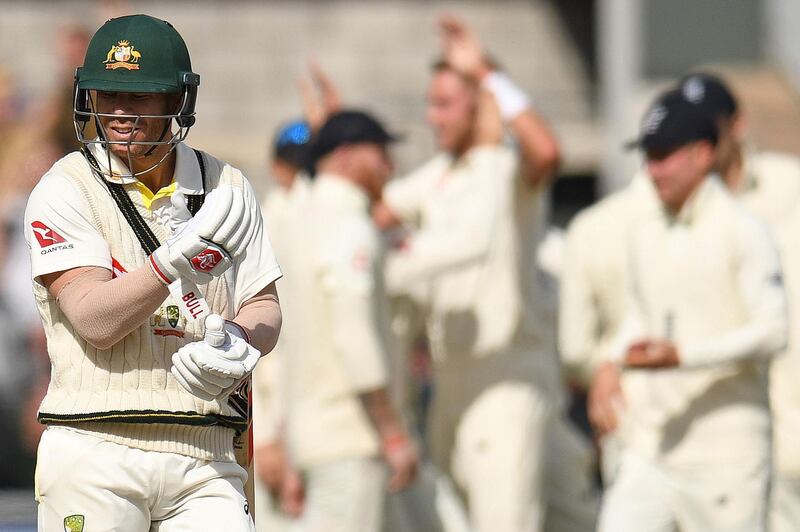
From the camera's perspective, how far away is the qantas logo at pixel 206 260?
144 inches

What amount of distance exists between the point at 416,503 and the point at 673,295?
171 cm

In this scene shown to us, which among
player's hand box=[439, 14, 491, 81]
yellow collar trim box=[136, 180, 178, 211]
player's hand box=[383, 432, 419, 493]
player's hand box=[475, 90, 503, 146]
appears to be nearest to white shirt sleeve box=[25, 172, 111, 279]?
yellow collar trim box=[136, 180, 178, 211]

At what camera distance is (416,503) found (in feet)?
23.7

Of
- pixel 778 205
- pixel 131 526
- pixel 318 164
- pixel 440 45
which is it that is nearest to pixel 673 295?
pixel 778 205

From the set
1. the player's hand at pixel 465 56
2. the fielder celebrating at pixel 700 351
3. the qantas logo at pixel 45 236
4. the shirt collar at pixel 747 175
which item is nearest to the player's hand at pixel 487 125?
the player's hand at pixel 465 56

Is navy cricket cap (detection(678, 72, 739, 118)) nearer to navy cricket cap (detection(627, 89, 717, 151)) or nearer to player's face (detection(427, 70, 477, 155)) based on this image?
navy cricket cap (detection(627, 89, 717, 151))

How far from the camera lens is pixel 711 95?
23.0 feet

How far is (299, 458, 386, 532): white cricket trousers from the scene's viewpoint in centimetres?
673

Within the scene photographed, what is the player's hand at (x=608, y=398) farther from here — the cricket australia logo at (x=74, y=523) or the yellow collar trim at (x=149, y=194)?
the cricket australia logo at (x=74, y=523)

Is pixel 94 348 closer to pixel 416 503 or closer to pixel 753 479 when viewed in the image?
pixel 753 479

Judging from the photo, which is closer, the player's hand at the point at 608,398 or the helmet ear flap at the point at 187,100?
the helmet ear flap at the point at 187,100

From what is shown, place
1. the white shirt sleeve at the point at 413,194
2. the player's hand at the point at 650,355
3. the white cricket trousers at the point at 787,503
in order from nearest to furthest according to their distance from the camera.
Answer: the player's hand at the point at 650,355, the white cricket trousers at the point at 787,503, the white shirt sleeve at the point at 413,194

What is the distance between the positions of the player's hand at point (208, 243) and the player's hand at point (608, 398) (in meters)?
2.82

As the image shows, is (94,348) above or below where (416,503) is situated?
above
